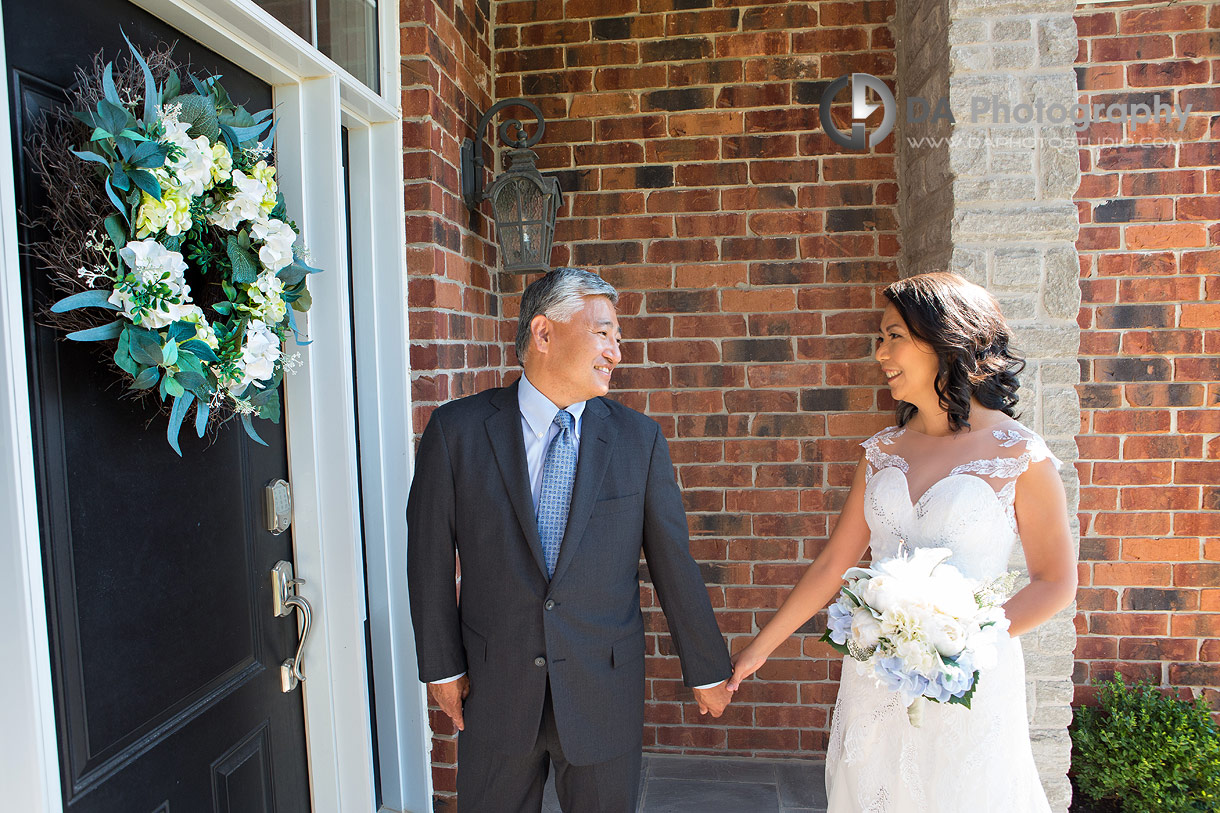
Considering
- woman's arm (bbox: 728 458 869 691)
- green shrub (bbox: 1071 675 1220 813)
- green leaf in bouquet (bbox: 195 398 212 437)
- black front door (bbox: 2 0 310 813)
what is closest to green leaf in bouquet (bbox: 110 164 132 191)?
black front door (bbox: 2 0 310 813)

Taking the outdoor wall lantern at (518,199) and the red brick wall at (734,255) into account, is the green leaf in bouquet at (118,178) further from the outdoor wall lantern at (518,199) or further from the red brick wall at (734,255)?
the red brick wall at (734,255)

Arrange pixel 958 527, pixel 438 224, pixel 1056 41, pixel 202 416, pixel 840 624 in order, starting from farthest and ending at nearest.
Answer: pixel 438 224 → pixel 1056 41 → pixel 958 527 → pixel 840 624 → pixel 202 416

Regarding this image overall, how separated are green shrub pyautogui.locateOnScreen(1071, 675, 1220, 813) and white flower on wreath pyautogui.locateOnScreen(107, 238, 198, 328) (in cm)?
351

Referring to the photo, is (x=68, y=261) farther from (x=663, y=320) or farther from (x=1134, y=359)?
(x=1134, y=359)

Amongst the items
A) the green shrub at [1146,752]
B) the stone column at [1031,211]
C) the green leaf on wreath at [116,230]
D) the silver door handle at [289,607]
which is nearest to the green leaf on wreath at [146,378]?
the green leaf on wreath at [116,230]

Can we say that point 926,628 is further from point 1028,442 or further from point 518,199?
point 518,199

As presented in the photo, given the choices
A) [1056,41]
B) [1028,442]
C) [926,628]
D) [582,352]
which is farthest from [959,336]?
[1056,41]

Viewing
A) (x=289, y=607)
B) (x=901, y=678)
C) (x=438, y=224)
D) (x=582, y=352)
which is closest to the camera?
(x=901, y=678)

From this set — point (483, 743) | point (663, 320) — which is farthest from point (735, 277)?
point (483, 743)

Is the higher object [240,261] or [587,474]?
[240,261]

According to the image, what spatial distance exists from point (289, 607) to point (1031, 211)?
2.64 m

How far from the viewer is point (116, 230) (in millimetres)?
1263

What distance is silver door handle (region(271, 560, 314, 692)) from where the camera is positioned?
2.04 metres

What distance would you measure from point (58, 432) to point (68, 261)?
0.31 meters
